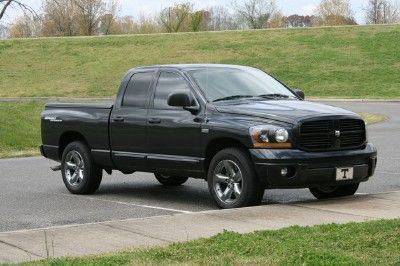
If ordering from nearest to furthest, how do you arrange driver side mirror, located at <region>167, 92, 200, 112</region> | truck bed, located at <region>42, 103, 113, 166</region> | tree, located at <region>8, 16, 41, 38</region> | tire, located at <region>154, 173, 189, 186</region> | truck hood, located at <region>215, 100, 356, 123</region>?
1. truck hood, located at <region>215, 100, 356, 123</region>
2. driver side mirror, located at <region>167, 92, 200, 112</region>
3. truck bed, located at <region>42, 103, 113, 166</region>
4. tire, located at <region>154, 173, 189, 186</region>
5. tree, located at <region>8, 16, 41, 38</region>

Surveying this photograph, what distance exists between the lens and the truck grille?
10.4 metres

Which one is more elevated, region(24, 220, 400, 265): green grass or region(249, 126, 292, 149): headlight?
region(249, 126, 292, 149): headlight

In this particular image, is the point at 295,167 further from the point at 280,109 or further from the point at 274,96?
the point at 274,96

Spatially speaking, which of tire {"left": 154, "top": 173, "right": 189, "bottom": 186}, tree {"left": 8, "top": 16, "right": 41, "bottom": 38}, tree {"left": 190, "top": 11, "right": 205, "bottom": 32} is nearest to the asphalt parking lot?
tire {"left": 154, "top": 173, "right": 189, "bottom": 186}

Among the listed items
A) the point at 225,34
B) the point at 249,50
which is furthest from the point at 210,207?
the point at 225,34

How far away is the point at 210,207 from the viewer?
11.3 m

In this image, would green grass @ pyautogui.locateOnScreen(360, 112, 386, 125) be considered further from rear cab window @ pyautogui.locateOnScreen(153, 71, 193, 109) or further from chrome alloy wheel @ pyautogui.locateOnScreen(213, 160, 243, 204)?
chrome alloy wheel @ pyautogui.locateOnScreen(213, 160, 243, 204)

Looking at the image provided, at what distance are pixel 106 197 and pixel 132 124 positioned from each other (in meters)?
1.27

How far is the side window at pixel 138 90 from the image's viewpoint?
1211 centimetres

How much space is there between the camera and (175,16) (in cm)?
10444

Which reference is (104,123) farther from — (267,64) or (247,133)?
(267,64)

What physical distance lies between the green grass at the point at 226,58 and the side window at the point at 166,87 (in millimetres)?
36536

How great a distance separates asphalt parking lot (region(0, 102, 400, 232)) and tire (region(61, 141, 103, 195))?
0.50ft

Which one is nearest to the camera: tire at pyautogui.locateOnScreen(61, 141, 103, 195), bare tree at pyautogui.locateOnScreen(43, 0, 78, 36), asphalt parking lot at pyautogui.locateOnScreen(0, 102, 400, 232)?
asphalt parking lot at pyautogui.locateOnScreen(0, 102, 400, 232)
